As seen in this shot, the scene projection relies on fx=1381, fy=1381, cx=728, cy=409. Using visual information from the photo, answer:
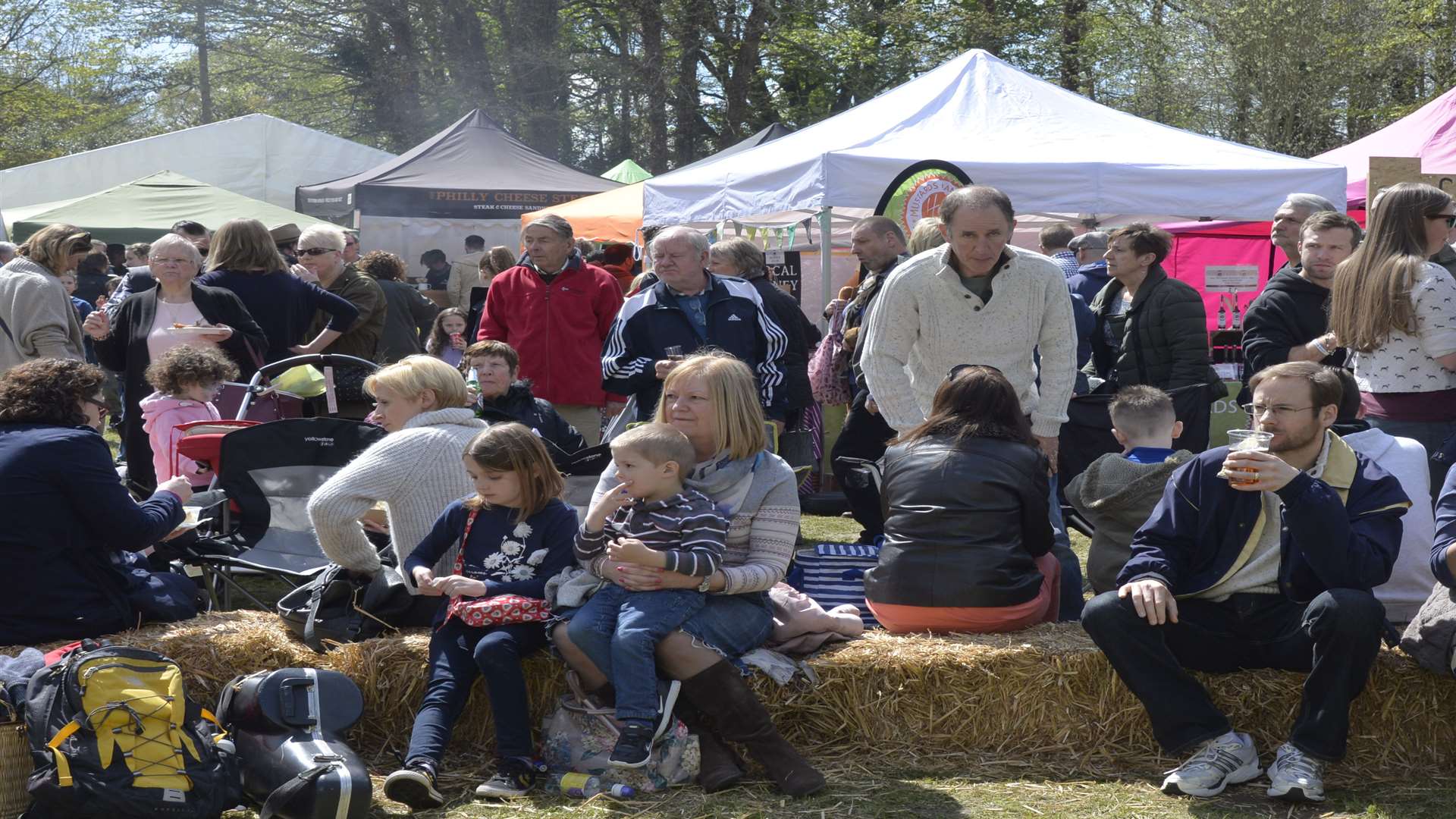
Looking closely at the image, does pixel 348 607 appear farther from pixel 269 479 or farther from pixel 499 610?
pixel 269 479

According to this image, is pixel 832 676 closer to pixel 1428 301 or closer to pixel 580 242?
pixel 1428 301

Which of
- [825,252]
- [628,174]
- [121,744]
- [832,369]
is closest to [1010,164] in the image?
[825,252]

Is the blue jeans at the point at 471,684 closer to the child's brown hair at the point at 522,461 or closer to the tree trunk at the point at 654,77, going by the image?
the child's brown hair at the point at 522,461

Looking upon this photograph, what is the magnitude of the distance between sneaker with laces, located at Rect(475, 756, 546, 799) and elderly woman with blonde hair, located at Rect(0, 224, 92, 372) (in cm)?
415

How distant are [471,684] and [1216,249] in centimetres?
1320

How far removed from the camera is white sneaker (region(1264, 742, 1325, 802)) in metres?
3.66

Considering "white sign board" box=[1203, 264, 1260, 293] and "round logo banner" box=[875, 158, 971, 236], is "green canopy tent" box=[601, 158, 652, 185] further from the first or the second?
"round logo banner" box=[875, 158, 971, 236]

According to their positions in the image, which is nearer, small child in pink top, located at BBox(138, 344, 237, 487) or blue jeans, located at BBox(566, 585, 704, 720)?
blue jeans, located at BBox(566, 585, 704, 720)

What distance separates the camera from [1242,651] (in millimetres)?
4035

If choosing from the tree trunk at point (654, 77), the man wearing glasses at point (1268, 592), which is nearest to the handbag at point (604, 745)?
the man wearing glasses at point (1268, 592)

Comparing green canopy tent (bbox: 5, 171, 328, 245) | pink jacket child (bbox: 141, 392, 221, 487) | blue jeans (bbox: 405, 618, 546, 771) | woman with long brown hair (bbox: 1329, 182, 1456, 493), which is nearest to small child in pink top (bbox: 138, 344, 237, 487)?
pink jacket child (bbox: 141, 392, 221, 487)

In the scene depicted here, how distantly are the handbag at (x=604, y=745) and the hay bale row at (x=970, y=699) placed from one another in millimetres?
239

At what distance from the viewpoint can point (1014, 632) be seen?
14.6 ft

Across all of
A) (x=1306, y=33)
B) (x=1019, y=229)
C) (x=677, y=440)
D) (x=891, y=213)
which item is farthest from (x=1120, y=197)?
(x=1306, y=33)
